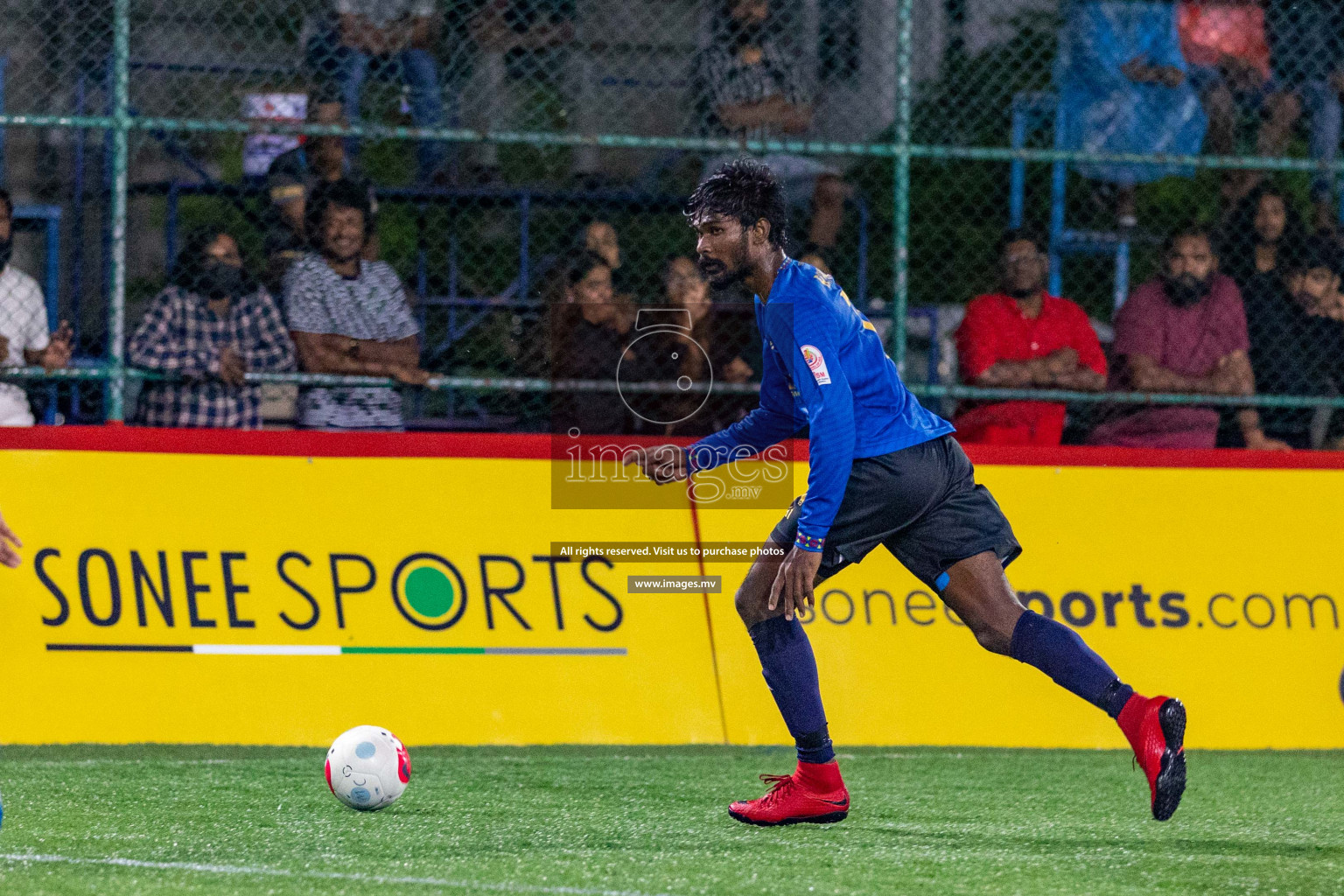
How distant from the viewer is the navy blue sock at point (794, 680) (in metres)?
5.17

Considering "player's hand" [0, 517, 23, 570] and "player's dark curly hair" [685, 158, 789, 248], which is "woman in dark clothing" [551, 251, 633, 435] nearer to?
"player's dark curly hair" [685, 158, 789, 248]

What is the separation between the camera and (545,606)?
22.5 feet

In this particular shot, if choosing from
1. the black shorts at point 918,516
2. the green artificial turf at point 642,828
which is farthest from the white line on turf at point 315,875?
the black shorts at point 918,516

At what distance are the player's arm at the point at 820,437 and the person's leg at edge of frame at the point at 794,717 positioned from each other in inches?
14.1

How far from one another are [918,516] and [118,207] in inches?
147

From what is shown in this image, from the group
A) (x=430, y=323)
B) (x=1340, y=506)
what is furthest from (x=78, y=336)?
(x=1340, y=506)

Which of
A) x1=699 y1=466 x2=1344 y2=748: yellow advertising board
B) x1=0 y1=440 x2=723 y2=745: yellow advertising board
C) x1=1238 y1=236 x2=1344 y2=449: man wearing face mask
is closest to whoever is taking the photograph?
x1=0 y1=440 x2=723 y2=745: yellow advertising board

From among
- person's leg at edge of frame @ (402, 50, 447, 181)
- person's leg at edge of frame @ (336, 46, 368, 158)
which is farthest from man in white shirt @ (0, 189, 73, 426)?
person's leg at edge of frame @ (402, 50, 447, 181)

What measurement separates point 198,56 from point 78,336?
2061 mm

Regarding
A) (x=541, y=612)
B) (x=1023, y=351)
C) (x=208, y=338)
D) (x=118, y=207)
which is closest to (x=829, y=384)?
(x=541, y=612)

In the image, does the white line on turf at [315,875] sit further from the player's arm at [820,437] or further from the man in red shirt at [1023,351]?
the man in red shirt at [1023,351]

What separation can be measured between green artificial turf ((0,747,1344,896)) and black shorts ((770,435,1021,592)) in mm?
855

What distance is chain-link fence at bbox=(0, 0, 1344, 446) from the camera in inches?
289

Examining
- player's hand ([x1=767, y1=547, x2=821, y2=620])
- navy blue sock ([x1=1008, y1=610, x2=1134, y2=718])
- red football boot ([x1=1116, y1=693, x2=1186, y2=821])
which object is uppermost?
player's hand ([x1=767, y1=547, x2=821, y2=620])
